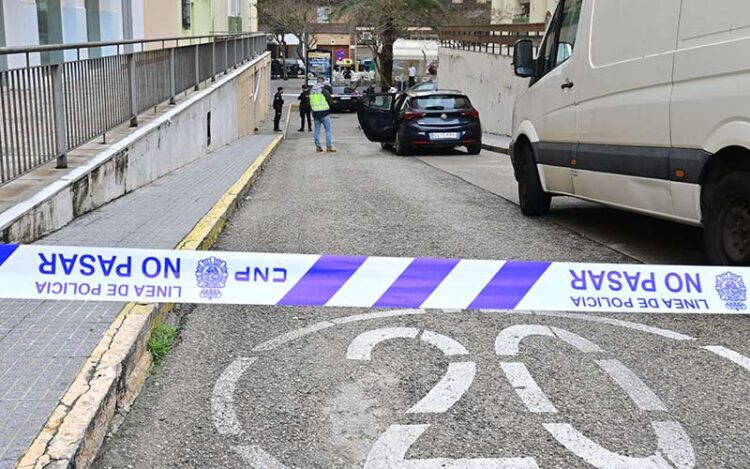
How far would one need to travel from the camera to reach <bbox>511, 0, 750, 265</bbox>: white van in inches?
219

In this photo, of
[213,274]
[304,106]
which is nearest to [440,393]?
[213,274]

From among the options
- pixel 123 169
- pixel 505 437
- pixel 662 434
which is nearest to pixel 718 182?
pixel 662 434

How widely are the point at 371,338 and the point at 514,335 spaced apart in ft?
2.99

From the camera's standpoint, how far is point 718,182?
5.81 meters

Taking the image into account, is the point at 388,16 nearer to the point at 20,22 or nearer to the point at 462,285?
the point at 20,22

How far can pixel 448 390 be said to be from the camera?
4.20 metres

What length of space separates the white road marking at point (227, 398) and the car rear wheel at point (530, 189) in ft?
17.7

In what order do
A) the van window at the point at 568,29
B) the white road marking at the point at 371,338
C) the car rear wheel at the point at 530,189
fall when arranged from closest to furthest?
the white road marking at the point at 371,338 < the van window at the point at 568,29 < the car rear wheel at the point at 530,189

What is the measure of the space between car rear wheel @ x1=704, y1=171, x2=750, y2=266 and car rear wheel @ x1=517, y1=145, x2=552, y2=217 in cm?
332

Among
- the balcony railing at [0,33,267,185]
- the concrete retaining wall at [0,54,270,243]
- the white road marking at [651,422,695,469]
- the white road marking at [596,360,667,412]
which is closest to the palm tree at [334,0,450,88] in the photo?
the concrete retaining wall at [0,54,270,243]

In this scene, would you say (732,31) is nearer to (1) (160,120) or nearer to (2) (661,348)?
(2) (661,348)

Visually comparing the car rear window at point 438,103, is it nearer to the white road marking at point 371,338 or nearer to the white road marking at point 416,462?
the white road marking at point 371,338

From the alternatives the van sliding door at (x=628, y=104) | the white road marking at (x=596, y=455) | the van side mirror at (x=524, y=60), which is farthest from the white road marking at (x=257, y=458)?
the van side mirror at (x=524, y=60)

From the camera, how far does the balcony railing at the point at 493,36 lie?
25.1 meters
